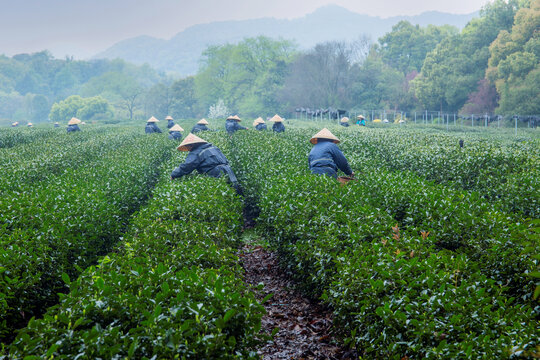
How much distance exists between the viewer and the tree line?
109 ft

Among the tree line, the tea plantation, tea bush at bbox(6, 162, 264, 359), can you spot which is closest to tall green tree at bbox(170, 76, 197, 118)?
the tree line

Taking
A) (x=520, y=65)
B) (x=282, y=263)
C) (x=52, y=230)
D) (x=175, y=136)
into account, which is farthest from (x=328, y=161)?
(x=520, y=65)

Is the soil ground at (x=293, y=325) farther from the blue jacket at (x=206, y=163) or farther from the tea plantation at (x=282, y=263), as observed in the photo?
the blue jacket at (x=206, y=163)

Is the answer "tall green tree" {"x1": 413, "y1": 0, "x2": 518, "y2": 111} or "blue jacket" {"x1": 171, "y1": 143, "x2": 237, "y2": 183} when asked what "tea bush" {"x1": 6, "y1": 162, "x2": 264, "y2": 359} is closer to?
"blue jacket" {"x1": 171, "y1": 143, "x2": 237, "y2": 183}

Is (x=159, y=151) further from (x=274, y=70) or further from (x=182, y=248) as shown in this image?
(x=274, y=70)

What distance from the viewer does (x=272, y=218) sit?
6480mm

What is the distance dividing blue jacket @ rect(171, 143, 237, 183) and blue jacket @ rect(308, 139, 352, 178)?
1.93 meters

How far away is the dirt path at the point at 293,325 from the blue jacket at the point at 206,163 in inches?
110

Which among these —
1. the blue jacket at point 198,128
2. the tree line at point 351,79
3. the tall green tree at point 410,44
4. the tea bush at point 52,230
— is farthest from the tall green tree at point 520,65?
the tea bush at point 52,230

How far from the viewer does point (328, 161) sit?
8492mm

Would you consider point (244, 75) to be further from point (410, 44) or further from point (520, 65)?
point (520, 65)

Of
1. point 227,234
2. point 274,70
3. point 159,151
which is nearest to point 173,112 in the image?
point 274,70

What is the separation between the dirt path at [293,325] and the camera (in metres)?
4.27

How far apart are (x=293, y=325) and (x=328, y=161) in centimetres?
435
